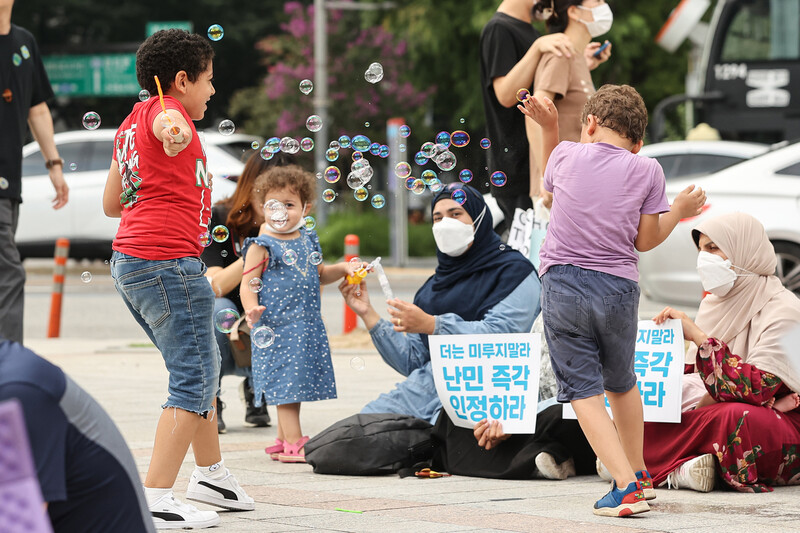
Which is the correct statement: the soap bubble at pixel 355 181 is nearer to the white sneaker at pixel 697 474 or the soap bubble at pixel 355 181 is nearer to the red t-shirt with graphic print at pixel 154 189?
the red t-shirt with graphic print at pixel 154 189

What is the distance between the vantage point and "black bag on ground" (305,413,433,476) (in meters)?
5.34

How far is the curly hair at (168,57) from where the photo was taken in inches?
170

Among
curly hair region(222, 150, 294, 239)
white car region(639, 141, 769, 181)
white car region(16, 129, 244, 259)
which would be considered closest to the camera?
curly hair region(222, 150, 294, 239)

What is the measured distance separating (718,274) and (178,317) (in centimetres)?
221

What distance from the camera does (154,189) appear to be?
4281 mm

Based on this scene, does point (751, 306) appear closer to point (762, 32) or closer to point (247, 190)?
point (247, 190)

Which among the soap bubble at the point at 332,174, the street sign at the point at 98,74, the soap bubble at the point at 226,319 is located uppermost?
the street sign at the point at 98,74

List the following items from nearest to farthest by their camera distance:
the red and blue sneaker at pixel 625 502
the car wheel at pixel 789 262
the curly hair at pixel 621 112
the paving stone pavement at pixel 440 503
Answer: the paving stone pavement at pixel 440 503
the red and blue sneaker at pixel 625 502
the curly hair at pixel 621 112
the car wheel at pixel 789 262

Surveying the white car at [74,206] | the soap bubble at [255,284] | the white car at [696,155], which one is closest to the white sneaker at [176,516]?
the soap bubble at [255,284]

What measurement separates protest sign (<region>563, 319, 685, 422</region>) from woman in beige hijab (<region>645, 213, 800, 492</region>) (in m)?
0.05

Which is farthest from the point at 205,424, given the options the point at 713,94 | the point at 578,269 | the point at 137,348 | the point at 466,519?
the point at 713,94

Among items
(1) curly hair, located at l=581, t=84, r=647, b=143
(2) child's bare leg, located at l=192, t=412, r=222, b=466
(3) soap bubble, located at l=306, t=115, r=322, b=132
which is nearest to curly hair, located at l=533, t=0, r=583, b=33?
(3) soap bubble, located at l=306, t=115, r=322, b=132

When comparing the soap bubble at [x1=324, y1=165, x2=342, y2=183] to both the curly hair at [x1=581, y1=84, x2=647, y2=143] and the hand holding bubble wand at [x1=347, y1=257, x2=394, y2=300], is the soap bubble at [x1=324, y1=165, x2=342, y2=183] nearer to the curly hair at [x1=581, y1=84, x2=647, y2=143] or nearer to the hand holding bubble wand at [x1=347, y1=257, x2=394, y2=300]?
the hand holding bubble wand at [x1=347, y1=257, x2=394, y2=300]

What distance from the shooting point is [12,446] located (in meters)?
1.75
